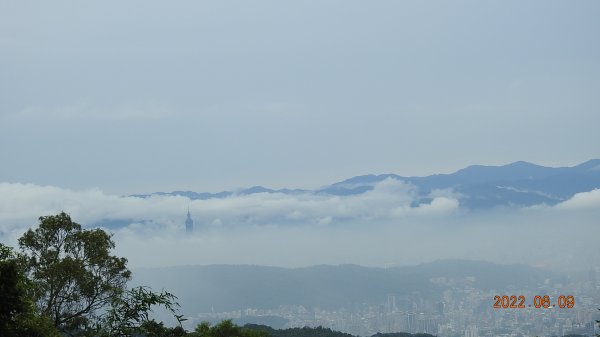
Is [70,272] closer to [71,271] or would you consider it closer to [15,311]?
[71,271]

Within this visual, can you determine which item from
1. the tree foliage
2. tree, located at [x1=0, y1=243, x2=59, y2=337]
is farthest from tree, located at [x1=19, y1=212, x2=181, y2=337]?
tree, located at [x1=0, y1=243, x2=59, y2=337]

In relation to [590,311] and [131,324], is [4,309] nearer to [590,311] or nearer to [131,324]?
[131,324]

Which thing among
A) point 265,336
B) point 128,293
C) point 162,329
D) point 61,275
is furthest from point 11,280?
point 265,336

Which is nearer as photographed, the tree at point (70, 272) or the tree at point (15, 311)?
the tree at point (15, 311)

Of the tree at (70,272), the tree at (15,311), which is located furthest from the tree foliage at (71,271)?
the tree at (15,311)

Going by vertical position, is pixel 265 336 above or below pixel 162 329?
below

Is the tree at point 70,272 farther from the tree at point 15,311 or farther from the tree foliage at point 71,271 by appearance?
the tree at point 15,311

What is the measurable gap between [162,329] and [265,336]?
22.5 m

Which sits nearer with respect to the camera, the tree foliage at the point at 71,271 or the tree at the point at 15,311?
the tree at the point at 15,311

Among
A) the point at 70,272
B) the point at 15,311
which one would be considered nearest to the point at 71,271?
the point at 70,272

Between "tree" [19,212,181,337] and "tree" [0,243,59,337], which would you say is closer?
"tree" [0,243,59,337]

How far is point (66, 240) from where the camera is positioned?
1900 cm

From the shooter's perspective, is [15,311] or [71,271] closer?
[15,311]

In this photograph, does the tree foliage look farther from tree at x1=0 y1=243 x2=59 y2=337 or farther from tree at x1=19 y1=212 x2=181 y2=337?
tree at x1=0 y1=243 x2=59 y2=337
